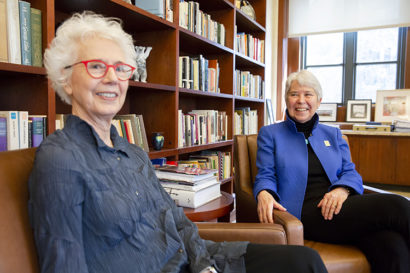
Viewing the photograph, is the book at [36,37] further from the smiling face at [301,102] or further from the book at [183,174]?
the smiling face at [301,102]

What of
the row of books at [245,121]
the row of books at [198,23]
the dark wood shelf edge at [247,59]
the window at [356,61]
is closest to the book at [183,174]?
the row of books at [198,23]

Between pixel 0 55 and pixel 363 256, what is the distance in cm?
168

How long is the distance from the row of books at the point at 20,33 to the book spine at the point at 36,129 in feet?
0.76

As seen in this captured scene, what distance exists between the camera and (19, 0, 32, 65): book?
1340mm

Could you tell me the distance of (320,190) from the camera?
5.74ft

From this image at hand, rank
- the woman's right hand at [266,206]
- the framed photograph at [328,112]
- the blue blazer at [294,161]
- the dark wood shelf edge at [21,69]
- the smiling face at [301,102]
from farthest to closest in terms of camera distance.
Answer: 1. the framed photograph at [328,112]
2. the smiling face at [301,102]
3. the blue blazer at [294,161]
4. the woman's right hand at [266,206]
5. the dark wood shelf edge at [21,69]

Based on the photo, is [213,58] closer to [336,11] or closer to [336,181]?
[336,181]

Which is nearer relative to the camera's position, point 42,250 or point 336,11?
point 42,250

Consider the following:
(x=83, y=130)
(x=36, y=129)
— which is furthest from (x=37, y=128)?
(x=83, y=130)

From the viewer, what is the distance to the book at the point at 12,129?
1.29 m

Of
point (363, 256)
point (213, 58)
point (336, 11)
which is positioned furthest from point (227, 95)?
point (336, 11)

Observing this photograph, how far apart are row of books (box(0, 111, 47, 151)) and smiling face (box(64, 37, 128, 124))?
0.41 metres

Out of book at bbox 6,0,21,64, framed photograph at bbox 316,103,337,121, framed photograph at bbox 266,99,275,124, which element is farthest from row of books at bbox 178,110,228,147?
framed photograph at bbox 316,103,337,121

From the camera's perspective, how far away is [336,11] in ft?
15.8
